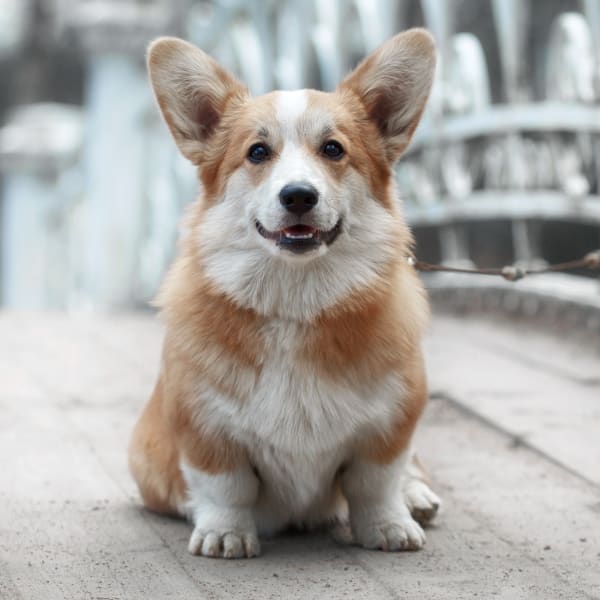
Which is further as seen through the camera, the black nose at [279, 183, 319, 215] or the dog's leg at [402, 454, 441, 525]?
the dog's leg at [402, 454, 441, 525]

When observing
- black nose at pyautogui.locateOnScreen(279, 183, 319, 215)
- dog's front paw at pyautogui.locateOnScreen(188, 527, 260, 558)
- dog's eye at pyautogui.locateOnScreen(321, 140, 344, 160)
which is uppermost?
dog's eye at pyautogui.locateOnScreen(321, 140, 344, 160)

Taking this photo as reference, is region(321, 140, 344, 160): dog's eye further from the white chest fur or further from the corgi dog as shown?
the white chest fur

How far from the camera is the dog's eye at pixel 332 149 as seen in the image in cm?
250

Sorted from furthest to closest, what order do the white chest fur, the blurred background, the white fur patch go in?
the blurred background, the white fur patch, the white chest fur

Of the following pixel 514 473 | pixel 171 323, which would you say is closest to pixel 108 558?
pixel 171 323

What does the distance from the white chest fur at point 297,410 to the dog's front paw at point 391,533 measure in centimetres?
18

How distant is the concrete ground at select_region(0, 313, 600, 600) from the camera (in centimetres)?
224

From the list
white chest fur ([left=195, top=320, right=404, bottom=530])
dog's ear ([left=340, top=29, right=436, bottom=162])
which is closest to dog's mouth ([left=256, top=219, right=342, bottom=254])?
white chest fur ([left=195, top=320, right=404, bottom=530])

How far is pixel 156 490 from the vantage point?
8.70ft

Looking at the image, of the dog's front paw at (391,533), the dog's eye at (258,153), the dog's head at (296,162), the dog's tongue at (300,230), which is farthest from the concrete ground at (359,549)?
the dog's eye at (258,153)

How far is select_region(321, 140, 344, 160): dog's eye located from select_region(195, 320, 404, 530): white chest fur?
37 cm

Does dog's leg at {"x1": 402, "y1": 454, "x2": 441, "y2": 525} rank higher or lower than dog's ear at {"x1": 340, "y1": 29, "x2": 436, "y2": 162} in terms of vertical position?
lower

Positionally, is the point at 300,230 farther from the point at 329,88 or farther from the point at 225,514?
the point at 329,88

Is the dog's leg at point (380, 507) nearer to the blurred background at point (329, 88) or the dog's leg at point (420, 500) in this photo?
the dog's leg at point (420, 500)
